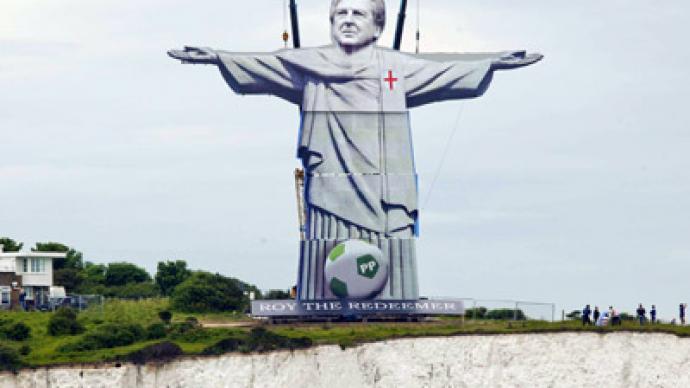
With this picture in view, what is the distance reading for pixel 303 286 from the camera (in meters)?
90.9

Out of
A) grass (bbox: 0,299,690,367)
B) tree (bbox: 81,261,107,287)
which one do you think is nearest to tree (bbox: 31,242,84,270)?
tree (bbox: 81,261,107,287)

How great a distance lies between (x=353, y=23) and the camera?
92.2m

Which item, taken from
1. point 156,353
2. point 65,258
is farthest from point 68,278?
point 156,353

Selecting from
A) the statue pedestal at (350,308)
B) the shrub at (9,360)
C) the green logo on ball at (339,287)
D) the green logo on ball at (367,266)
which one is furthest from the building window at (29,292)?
the shrub at (9,360)

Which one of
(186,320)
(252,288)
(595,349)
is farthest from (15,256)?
(595,349)

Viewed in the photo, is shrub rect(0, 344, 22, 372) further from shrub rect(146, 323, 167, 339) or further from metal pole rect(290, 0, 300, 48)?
metal pole rect(290, 0, 300, 48)

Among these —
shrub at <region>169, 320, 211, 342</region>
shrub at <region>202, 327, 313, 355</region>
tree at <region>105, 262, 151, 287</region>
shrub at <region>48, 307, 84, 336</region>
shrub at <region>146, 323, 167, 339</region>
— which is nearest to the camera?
shrub at <region>202, 327, 313, 355</region>

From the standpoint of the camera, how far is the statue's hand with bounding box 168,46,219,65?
91750 millimetres

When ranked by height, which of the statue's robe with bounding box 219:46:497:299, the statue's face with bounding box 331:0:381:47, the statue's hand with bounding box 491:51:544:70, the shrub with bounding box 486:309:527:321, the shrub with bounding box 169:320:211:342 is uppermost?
the statue's face with bounding box 331:0:381:47

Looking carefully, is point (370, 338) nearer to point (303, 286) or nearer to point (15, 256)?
point (303, 286)

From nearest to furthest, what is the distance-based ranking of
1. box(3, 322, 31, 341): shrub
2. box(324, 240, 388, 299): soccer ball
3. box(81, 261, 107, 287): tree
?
box(3, 322, 31, 341): shrub < box(324, 240, 388, 299): soccer ball < box(81, 261, 107, 287): tree

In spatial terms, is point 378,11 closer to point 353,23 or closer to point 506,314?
point 353,23

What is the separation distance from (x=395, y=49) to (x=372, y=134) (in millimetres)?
4882

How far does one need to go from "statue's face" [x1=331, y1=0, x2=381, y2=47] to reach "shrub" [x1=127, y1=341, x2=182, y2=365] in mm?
18914
